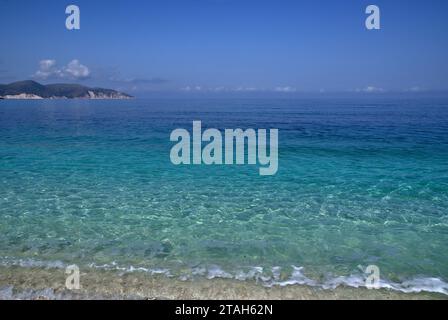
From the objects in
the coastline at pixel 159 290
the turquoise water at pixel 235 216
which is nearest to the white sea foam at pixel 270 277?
A: the turquoise water at pixel 235 216

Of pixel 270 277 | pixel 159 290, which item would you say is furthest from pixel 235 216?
pixel 159 290

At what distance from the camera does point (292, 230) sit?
12.6m

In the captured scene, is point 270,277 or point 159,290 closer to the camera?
point 159,290

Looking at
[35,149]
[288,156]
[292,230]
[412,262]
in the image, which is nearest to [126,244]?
[292,230]

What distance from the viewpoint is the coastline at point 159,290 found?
8.34 metres

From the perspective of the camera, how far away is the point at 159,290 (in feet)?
28.1

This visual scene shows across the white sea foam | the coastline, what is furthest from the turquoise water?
the coastline

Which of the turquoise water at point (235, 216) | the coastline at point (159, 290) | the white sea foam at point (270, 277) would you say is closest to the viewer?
the coastline at point (159, 290)

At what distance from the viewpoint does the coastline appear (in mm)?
8336

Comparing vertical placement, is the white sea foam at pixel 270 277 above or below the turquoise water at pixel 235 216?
below

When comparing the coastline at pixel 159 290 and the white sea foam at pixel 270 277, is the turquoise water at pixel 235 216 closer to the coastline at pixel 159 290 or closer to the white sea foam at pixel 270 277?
the white sea foam at pixel 270 277

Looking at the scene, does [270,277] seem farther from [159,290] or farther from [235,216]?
[235,216]

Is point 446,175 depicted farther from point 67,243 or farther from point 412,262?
point 67,243
